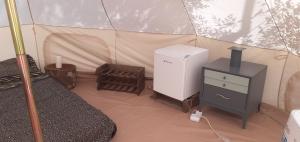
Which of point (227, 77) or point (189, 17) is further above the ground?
point (189, 17)

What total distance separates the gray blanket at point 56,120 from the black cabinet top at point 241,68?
0.96 meters

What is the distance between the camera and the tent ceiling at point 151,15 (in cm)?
252

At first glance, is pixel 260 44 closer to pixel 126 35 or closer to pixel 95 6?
pixel 126 35

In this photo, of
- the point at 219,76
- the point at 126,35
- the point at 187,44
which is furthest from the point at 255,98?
the point at 126,35

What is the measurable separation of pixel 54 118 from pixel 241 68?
1495 millimetres

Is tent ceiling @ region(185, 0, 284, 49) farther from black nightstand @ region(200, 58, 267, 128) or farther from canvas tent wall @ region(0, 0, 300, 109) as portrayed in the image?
black nightstand @ region(200, 58, 267, 128)

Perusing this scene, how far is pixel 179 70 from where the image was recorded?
2.20 m

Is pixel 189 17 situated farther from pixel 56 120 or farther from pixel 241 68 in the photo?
pixel 56 120

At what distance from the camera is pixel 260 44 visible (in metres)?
2.21

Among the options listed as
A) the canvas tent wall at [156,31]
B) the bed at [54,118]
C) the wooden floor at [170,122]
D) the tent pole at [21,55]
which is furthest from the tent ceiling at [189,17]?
the tent pole at [21,55]

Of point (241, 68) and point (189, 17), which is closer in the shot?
point (241, 68)

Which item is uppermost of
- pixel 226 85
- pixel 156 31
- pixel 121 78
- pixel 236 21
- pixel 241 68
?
pixel 236 21

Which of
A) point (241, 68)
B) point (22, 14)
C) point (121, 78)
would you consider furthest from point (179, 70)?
point (22, 14)

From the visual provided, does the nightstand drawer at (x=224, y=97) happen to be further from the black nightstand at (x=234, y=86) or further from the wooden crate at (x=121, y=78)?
the wooden crate at (x=121, y=78)
